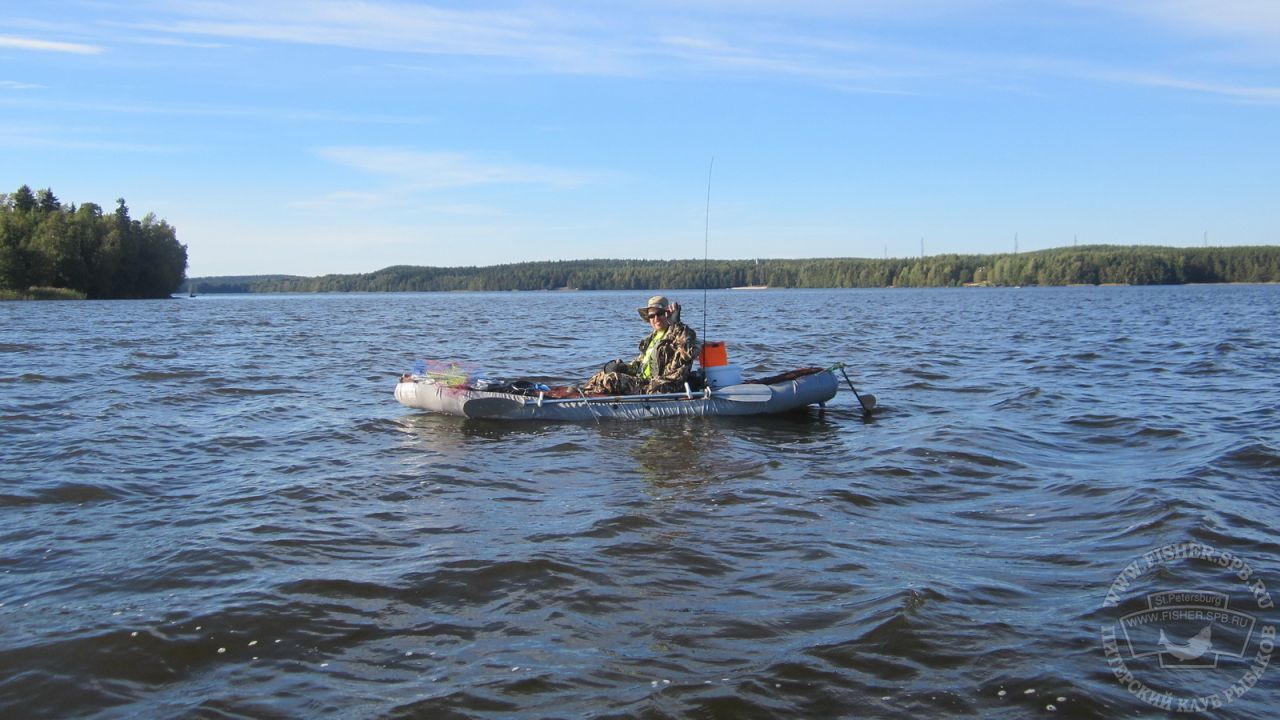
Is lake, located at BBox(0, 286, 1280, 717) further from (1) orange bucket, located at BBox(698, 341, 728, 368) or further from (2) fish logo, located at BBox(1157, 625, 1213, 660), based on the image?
(1) orange bucket, located at BBox(698, 341, 728, 368)

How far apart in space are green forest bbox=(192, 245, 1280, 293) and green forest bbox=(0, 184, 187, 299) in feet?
201

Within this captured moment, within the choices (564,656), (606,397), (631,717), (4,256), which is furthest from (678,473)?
(4,256)

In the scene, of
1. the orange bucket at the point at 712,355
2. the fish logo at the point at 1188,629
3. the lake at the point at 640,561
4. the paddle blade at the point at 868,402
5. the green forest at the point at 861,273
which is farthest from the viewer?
the green forest at the point at 861,273

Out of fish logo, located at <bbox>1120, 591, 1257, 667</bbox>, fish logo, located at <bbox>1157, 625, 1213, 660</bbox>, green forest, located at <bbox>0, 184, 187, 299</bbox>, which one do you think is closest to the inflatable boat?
fish logo, located at <bbox>1120, 591, 1257, 667</bbox>

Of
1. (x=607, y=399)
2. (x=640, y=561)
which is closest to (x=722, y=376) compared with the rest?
(x=607, y=399)

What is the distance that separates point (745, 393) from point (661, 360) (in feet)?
4.70

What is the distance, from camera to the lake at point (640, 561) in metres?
5.04

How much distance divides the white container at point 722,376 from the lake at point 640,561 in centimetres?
73

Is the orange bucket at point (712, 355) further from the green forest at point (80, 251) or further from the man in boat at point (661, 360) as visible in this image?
the green forest at point (80, 251)

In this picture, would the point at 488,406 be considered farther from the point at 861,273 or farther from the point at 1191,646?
the point at 861,273

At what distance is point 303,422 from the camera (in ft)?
45.7

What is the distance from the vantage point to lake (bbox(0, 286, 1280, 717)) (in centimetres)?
504

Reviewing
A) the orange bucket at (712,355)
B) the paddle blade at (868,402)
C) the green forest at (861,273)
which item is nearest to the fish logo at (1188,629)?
the paddle blade at (868,402)

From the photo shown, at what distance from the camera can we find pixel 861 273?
509 feet
